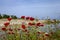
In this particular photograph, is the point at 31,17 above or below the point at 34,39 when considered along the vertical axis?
above

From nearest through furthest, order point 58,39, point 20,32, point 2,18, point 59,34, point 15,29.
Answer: point 20,32, point 15,29, point 58,39, point 59,34, point 2,18

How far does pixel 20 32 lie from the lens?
8.35 m

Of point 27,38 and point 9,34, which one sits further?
point 9,34

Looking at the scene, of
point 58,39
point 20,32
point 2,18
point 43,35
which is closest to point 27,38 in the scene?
point 20,32

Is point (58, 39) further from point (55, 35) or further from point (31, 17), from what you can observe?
point (31, 17)

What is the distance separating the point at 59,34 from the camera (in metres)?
10.3

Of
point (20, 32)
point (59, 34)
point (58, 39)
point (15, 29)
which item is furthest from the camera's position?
point (59, 34)

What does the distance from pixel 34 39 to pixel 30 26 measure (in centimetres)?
47

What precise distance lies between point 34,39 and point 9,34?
3.09 feet

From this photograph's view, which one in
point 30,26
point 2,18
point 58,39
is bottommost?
point 2,18

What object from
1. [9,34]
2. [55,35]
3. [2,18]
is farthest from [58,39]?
[2,18]

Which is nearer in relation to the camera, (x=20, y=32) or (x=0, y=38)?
(x=20, y=32)

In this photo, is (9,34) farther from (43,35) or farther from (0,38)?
(43,35)

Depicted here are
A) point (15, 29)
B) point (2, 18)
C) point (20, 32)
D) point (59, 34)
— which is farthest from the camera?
point (2, 18)
